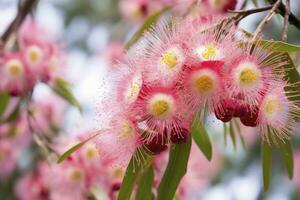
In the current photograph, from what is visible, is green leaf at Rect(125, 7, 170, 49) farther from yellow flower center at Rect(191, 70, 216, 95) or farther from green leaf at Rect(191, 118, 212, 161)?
yellow flower center at Rect(191, 70, 216, 95)

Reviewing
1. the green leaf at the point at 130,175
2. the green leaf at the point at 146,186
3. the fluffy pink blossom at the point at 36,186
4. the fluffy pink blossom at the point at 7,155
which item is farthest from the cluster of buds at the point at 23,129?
the green leaf at the point at 130,175

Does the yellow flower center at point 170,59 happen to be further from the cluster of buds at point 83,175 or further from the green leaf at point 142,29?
the cluster of buds at point 83,175

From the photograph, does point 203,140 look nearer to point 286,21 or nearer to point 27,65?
point 286,21

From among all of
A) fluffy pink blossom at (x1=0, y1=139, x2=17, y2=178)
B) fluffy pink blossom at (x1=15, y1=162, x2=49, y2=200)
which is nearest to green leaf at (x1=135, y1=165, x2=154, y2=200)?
fluffy pink blossom at (x1=15, y1=162, x2=49, y2=200)

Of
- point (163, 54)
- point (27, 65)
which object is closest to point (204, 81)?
point (163, 54)

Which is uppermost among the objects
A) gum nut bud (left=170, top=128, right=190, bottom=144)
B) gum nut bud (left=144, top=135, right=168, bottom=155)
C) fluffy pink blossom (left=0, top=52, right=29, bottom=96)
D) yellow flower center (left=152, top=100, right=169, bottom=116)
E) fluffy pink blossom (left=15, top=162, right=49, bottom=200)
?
yellow flower center (left=152, top=100, right=169, bottom=116)

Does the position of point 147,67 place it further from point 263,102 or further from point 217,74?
point 263,102
